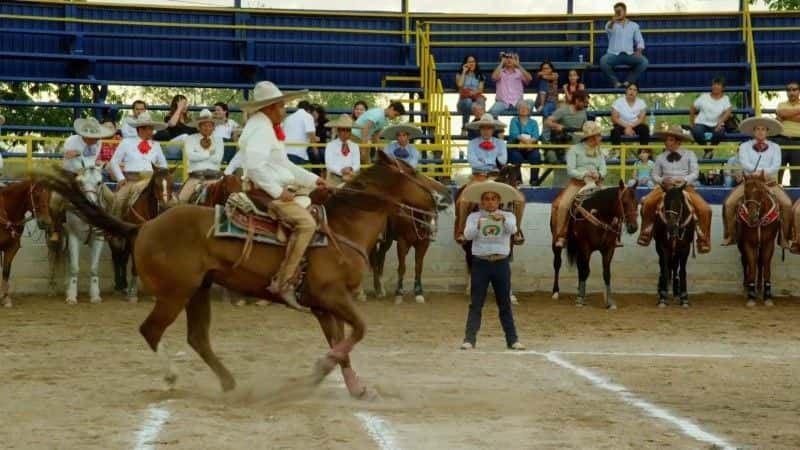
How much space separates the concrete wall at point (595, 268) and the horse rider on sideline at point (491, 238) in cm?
813

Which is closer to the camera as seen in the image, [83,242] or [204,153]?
[204,153]

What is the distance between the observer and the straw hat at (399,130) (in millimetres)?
23709

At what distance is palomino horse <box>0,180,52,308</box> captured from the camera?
20.8m

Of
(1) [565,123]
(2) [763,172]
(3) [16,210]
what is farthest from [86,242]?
(2) [763,172]

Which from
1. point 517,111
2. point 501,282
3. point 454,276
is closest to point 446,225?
point 454,276

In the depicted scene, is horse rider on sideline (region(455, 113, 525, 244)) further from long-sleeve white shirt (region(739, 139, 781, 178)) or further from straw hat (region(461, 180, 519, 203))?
straw hat (region(461, 180, 519, 203))

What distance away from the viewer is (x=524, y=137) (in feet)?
81.8

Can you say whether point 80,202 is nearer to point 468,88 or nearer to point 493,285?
point 493,285

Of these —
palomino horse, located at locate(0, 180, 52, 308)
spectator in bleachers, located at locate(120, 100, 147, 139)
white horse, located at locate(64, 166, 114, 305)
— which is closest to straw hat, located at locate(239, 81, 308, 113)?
palomino horse, located at locate(0, 180, 52, 308)

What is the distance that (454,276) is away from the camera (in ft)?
79.4

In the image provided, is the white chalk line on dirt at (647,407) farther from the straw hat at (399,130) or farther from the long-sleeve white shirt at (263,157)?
the straw hat at (399,130)

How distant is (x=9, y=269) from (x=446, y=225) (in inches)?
269

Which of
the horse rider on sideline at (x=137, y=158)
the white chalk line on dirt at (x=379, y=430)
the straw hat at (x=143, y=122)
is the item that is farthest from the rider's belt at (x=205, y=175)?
the white chalk line on dirt at (x=379, y=430)

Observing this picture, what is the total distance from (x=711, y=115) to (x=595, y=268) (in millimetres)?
3939
